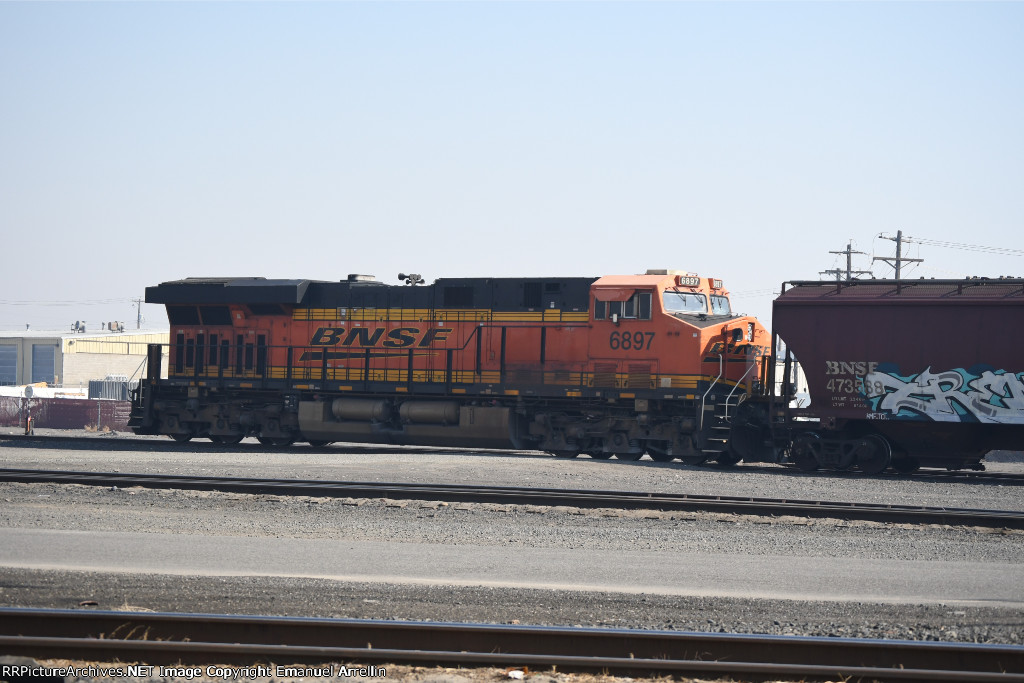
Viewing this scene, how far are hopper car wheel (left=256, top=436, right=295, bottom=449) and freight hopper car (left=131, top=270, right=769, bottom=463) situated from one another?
83 millimetres

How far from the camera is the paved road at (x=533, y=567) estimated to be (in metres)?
9.87

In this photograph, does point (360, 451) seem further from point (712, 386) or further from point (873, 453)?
point (873, 453)

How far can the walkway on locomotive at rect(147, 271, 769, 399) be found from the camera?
71.1 feet

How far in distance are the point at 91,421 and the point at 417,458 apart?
2561cm

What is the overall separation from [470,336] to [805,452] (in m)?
7.90

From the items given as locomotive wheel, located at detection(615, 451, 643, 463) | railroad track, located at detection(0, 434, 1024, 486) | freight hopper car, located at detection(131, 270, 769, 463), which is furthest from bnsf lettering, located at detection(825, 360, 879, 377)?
locomotive wheel, located at detection(615, 451, 643, 463)

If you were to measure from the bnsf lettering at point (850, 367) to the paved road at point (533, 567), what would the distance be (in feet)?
28.5

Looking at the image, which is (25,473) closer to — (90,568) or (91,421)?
(90,568)

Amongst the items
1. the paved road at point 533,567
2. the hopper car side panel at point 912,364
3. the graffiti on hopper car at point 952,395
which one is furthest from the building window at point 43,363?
the paved road at point 533,567

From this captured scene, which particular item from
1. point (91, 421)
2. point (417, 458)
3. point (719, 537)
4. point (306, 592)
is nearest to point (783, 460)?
point (417, 458)

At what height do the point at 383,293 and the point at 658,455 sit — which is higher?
the point at 383,293

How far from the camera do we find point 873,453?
776 inches

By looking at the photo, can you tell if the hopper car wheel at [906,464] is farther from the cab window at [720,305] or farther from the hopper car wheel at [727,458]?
the cab window at [720,305]

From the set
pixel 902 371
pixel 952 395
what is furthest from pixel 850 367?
pixel 952 395
